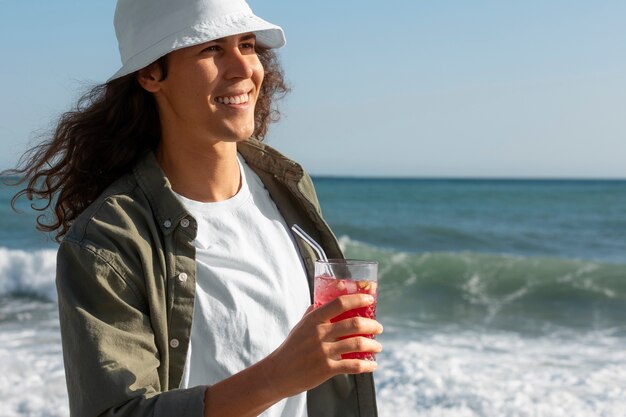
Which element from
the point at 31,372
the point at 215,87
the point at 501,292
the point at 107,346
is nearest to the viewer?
the point at 107,346

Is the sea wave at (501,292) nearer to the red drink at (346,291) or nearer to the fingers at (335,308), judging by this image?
the red drink at (346,291)

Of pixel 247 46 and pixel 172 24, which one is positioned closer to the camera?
pixel 172 24

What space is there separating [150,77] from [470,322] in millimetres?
7843

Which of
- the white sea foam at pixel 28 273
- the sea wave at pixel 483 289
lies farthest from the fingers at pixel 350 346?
the white sea foam at pixel 28 273

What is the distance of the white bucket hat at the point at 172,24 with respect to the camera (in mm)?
1869

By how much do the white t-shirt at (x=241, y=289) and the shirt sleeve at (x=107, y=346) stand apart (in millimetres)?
178

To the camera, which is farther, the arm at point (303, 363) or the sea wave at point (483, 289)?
the sea wave at point (483, 289)

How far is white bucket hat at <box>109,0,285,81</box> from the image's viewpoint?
187 centimetres

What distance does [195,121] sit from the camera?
1957 mm

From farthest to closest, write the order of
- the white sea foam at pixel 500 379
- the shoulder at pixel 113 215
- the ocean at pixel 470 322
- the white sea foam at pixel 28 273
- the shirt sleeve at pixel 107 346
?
the white sea foam at pixel 28 273
the ocean at pixel 470 322
the white sea foam at pixel 500 379
the shoulder at pixel 113 215
the shirt sleeve at pixel 107 346

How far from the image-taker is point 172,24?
1.88 m

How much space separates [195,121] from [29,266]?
11.1 metres

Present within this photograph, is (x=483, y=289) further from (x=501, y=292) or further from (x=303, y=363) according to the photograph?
(x=303, y=363)

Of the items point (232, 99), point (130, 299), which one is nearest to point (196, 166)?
point (232, 99)
